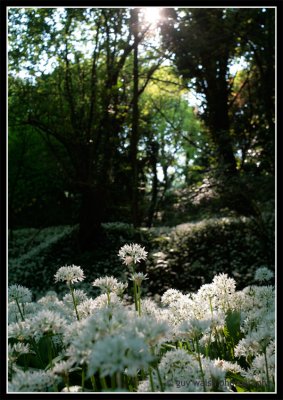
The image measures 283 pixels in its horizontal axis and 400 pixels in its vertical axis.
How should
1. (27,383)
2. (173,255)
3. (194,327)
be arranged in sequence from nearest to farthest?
(27,383)
(194,327)
(173,255)

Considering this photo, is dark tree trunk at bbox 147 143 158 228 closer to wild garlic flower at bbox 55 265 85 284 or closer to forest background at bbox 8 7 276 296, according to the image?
forest background at bbox 8 7 276 296

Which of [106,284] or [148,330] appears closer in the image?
[148,330]

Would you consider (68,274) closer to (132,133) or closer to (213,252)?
(132,133)

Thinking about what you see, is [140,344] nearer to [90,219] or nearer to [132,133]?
[132,133]

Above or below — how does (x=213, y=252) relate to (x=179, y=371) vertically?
below

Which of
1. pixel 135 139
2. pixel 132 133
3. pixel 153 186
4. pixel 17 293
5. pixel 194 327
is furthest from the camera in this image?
pixel 153 186

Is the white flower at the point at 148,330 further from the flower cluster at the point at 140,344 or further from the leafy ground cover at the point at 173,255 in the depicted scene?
the leafy ground cover at the point at 173,255

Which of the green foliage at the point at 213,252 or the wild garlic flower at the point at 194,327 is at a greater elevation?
the wild garlic flower at the point at 194,327

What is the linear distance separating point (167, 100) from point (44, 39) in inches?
383

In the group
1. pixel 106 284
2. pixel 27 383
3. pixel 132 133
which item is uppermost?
pixel 132 133

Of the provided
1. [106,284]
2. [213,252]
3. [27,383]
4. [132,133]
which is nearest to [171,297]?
[106,284]

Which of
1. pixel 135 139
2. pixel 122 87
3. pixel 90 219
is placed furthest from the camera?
pixel 90 219

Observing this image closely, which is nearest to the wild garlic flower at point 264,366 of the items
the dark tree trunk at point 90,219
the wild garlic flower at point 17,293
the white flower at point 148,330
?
the white flower at point 148,330

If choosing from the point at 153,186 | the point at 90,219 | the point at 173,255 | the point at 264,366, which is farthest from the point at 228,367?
the point at 153,186
